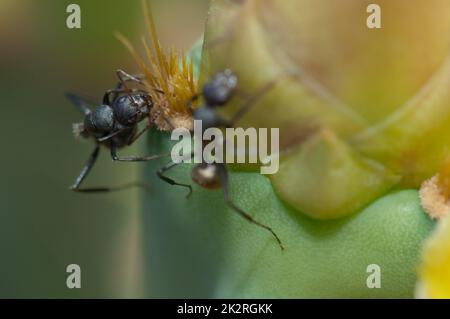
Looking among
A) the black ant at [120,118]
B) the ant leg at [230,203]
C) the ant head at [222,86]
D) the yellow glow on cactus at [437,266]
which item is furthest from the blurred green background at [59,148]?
the yellow glow on cactus at [437,266]

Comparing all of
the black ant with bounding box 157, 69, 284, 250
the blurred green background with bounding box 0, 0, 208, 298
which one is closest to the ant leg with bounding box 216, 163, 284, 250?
the black ant with bounding box 157, 69, 284, 250

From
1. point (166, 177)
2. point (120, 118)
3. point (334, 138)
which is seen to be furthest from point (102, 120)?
point (334, 138)

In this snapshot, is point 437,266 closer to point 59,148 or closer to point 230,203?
point 230,203

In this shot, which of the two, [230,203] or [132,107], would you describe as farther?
[132,107]

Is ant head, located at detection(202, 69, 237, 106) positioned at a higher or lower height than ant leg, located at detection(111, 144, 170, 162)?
higher

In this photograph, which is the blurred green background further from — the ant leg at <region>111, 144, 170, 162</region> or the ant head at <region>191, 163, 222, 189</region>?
the ant head at <region>191, 163, 222, 189</region>

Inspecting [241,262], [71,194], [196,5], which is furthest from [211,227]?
[196,5]
